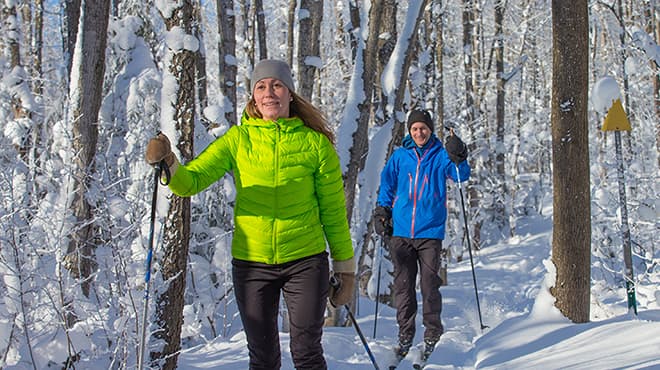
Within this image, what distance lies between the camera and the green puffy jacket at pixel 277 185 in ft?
10.1

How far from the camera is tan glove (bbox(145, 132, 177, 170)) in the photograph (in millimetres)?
2852

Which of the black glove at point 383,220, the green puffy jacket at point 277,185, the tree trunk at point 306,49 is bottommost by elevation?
the black glove at point 383,220

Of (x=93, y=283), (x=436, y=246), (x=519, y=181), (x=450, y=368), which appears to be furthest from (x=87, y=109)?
(x=519, y=181)

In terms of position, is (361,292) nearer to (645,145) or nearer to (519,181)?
(645,145)

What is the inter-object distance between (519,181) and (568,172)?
24.4 metres

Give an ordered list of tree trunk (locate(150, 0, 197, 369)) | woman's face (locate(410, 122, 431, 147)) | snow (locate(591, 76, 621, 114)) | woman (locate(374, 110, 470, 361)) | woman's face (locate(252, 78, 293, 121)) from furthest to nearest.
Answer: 1. snow (locate(591, 76, 621, 114))
2. woman's face (locate(410, 122, 431, 147))
3. woman (locate(374, 110, 470, 361))
4. tree trunk (locate(150, 0, 197, 369))
5. woman's face (locate(252, 78, 293, 121))

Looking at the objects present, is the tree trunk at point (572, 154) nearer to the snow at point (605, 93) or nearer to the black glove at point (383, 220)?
the snow at point (605, 93)

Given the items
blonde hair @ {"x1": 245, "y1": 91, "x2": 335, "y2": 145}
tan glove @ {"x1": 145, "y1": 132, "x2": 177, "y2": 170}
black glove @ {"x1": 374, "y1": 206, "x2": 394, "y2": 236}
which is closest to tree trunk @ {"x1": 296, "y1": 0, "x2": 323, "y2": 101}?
black glove @ {"x1": 374, "y1": 206, "x2": 394, "y2": 236}

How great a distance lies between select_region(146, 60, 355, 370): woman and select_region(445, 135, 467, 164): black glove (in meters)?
2.10

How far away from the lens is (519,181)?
29.7m

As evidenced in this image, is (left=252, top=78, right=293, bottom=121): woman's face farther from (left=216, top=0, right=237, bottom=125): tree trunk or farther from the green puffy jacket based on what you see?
(left=216, top=0, right=237, bottom=125): tree trunk

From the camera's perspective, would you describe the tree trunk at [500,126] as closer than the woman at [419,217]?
No

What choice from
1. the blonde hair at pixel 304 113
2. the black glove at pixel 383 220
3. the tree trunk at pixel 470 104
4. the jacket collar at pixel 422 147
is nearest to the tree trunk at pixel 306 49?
the jacket collar at pixel 422 147

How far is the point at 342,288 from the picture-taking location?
10.9 feet
